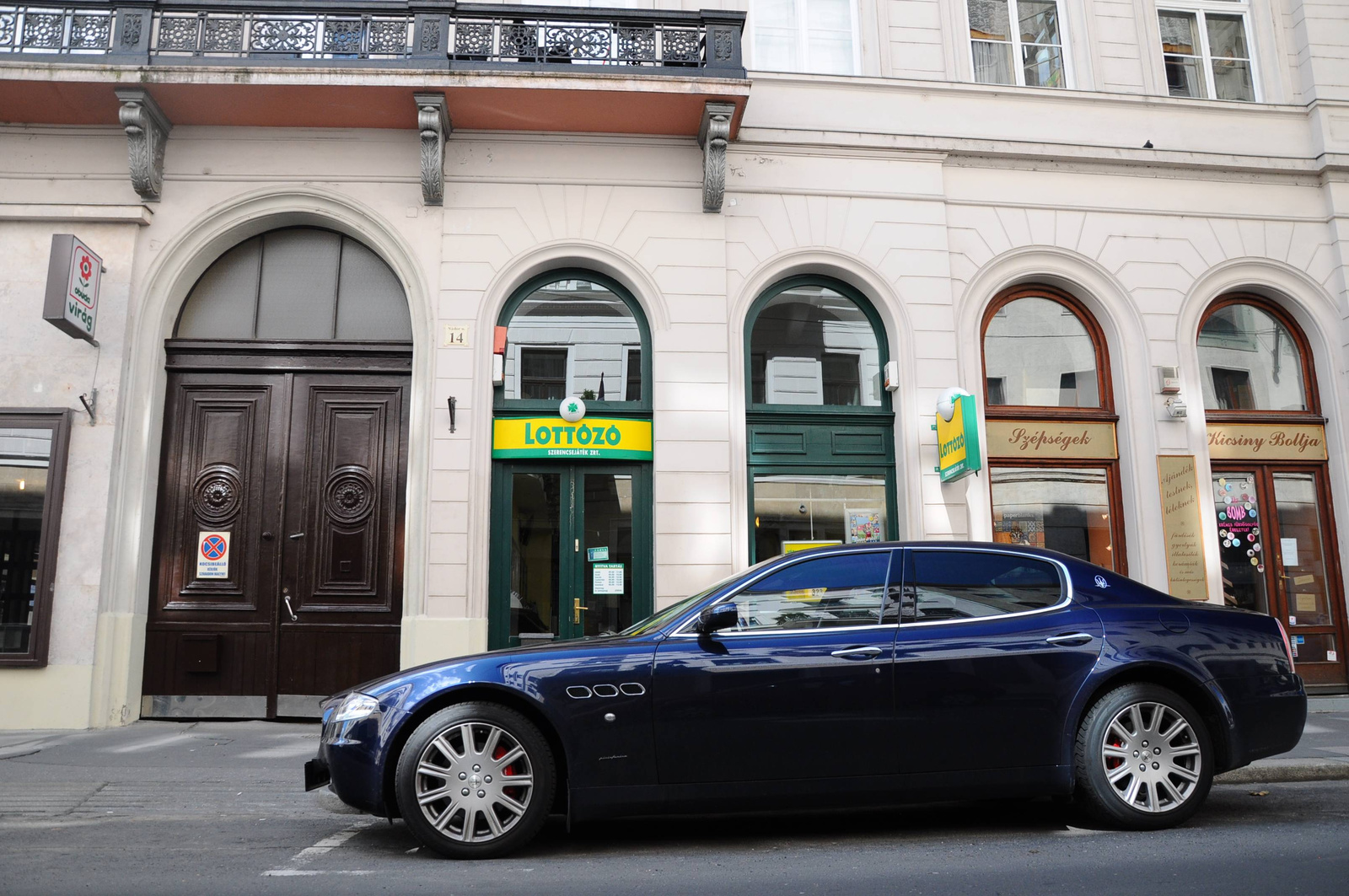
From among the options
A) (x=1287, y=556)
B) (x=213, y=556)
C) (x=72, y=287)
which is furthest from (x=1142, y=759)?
(x=72, y=287)

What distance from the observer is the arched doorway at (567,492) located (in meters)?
10.0

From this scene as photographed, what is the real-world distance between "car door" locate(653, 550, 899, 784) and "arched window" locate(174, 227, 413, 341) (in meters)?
7.01

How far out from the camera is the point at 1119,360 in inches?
444

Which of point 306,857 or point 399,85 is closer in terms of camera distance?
point 306,857

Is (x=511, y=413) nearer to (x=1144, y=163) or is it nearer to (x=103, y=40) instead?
(x=103, y=40)

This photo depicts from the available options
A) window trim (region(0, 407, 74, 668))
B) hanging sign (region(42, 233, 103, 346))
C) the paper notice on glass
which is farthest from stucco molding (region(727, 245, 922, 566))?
window trim (region(0, 407, 74, 668))

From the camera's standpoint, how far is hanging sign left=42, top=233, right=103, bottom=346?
9102 millimetres

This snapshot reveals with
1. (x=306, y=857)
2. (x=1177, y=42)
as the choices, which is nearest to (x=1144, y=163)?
(x=1177, y=42)

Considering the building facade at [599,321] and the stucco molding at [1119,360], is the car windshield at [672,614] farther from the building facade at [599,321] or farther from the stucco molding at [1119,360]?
the stucco molding at [1119,360]

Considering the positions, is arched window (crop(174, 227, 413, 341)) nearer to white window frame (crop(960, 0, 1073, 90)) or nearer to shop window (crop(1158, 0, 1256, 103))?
white window frame (crop(960, 0, 1073, 90))

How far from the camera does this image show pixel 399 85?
32.2 ft

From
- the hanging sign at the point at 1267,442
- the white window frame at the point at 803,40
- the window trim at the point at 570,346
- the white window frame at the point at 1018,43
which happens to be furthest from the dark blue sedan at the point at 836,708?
the white window frame at the point at 1018,43

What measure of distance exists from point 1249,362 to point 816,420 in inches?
221

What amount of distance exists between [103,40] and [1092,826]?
11.5 m
